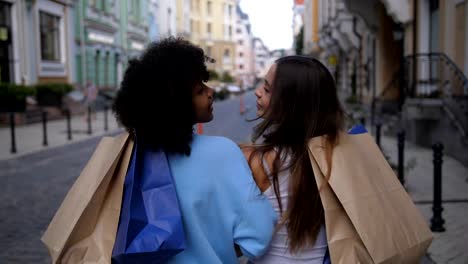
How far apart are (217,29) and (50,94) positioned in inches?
2860

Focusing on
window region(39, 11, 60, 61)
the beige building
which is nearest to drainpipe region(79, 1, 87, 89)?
Answer: window region(39, 11, 60, 61)

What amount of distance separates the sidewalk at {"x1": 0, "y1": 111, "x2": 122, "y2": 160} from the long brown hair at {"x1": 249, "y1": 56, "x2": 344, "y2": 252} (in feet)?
33.7

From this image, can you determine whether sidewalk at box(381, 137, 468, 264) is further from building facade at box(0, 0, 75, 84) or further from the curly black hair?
building facade at box(0, 0, 75, 84)

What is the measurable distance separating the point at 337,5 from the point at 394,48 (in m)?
8.22

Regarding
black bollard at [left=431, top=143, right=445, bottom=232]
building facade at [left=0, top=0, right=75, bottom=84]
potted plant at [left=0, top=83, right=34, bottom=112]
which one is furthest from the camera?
building facade at [left=0, top=0, right=75, bottom=84]

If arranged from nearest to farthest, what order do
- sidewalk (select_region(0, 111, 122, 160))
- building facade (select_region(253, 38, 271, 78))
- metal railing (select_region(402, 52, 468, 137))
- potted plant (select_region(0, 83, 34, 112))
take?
metal railing (select_region(402, 52, 468, 137))
sidewalk (select_region(0, 111, 122, 160))
potted plant (select_region(0, 83, 34, 112))
building facade (select_region(253, 38, 271, 78))

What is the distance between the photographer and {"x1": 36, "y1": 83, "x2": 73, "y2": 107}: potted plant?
25.0 meters

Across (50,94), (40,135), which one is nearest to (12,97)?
(40,135)

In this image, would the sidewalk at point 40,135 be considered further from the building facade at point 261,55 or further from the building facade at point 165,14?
the building facade at point 261,55

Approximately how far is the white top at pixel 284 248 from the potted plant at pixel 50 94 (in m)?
24.3

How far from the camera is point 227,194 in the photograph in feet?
6.11

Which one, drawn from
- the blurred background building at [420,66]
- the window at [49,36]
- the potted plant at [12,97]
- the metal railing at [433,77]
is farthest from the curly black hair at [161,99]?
the window at [49,36]

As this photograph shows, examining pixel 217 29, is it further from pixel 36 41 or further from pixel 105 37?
pixel 36 41

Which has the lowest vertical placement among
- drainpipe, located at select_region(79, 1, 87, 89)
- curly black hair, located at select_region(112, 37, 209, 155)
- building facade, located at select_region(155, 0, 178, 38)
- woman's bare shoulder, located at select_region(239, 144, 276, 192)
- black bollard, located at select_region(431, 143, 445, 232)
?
black bollard, located at select_region(431, 143, 445, 232)
